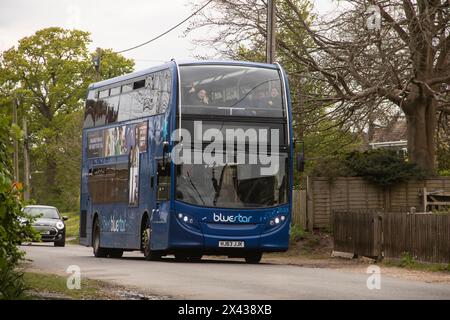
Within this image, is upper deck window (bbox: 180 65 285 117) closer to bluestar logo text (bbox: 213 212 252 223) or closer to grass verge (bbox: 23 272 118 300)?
bluestar logo text (bbox: 213 212 252 223)

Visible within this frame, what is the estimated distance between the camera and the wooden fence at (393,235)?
979 inches

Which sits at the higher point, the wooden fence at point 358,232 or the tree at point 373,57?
the tree at point 373,57

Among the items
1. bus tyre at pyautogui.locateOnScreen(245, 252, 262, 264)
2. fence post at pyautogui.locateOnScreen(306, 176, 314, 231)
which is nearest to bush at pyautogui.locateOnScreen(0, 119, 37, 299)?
bus tyre at pyautogui.locateOnScreen(245, 252, 262, 264)

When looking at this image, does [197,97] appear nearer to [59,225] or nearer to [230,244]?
[230,244]

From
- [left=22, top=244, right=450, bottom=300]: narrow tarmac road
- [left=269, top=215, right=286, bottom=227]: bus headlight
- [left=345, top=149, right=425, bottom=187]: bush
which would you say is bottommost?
[left=22, top=244, right=450, bottom=300]: narrow tarmac road

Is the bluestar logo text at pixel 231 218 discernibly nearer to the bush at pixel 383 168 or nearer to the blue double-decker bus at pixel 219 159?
the blue double-decker bus at pixel 219 159

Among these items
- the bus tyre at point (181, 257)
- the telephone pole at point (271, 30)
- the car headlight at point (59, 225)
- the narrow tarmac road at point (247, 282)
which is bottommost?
the narrow tarmac road at point (247, 282)

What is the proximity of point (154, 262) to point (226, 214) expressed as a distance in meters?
2.10

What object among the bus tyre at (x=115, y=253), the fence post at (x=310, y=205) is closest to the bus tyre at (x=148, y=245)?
the bus tyre at (x=115, y=253)

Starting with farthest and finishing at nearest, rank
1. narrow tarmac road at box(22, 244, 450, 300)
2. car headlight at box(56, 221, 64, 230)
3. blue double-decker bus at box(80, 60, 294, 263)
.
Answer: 1. car headlight at box(56, 221, 64, 230)
2. blue double-decker bus at box(80, 60, 294, 263)
3. narrow tarmac road at box(22, 244, 450, 300)

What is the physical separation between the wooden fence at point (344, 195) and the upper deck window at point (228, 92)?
32.7 feet

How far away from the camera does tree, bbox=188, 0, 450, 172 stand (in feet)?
104

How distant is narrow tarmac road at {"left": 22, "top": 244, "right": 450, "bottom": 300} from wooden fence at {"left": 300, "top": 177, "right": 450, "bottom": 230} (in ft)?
37.7
